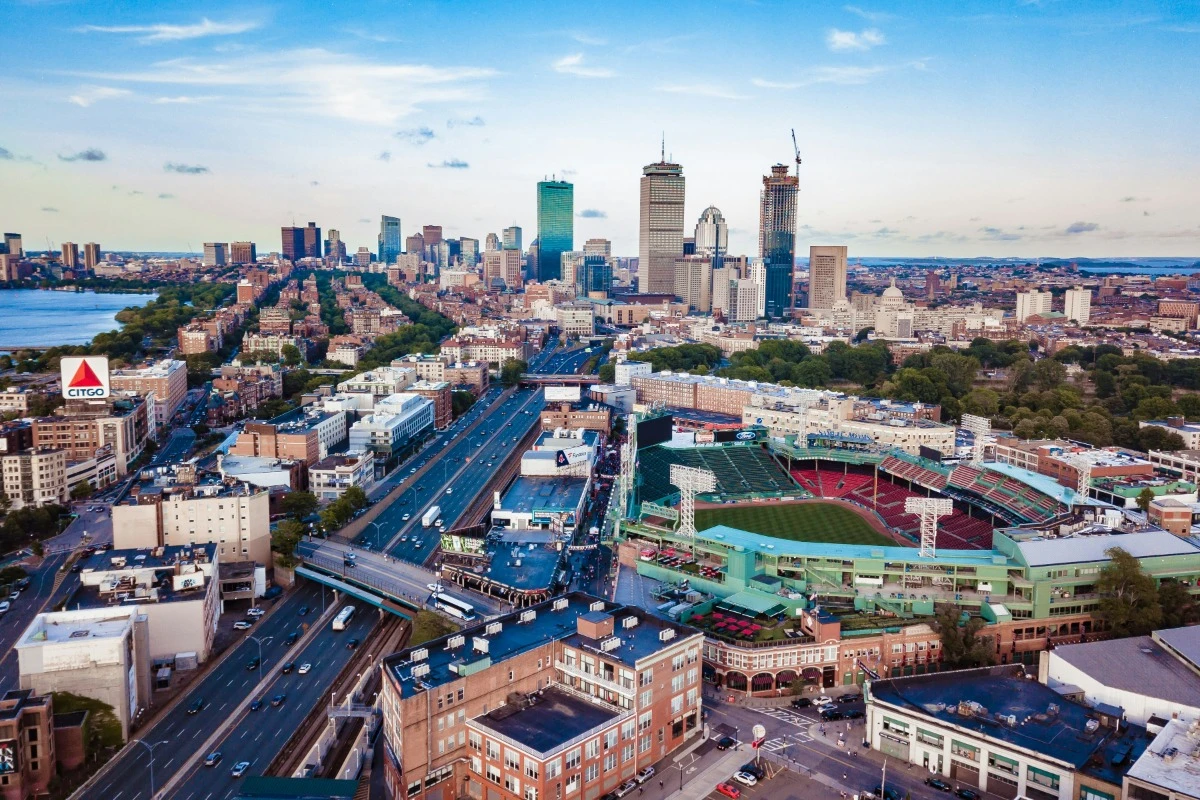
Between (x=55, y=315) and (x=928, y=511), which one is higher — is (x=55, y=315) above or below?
above

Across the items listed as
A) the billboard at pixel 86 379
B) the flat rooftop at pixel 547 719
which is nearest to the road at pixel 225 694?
the flat rooftop at pixel 547 719

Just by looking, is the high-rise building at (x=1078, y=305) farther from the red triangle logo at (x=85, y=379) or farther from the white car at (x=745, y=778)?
the white car at (x=745, y=778)

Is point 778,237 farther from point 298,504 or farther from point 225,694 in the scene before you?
point 225,694

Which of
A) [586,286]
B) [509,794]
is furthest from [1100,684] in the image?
[586,286]

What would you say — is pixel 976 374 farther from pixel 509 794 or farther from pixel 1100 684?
pixel 509 794

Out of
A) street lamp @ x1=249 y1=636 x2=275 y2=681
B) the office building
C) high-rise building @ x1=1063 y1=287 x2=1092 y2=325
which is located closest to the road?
street lamp @ x1=249 y1=636 x2=275 y2=681

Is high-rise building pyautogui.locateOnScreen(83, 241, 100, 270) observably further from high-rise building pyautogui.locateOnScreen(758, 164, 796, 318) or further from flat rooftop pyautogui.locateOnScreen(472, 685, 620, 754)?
flat rooftop pyautogui.locateOnScreen(472, 685, 620, 754)

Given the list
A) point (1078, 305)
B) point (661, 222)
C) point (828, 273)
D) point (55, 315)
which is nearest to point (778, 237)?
point (828, 273)
